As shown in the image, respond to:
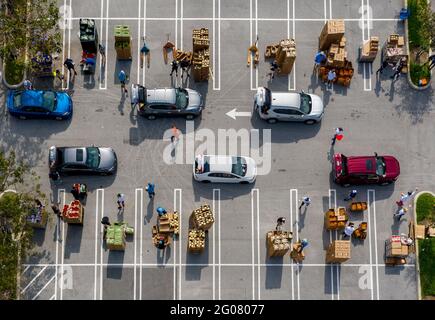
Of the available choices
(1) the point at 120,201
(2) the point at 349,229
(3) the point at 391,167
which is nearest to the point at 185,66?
(1) the point at 120,201

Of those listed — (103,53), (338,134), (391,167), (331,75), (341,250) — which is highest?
(103,53)

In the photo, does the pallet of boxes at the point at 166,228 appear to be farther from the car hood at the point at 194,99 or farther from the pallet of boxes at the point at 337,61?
the pallet of boxes at the point at 337,61

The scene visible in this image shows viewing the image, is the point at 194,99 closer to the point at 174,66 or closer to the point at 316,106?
the point at 174,66

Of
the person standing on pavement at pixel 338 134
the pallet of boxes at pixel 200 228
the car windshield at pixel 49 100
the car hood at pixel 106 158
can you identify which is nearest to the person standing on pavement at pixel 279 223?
the pallet of boxes at pixel 200 228

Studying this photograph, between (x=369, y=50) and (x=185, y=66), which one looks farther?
(x=185, y=66)
